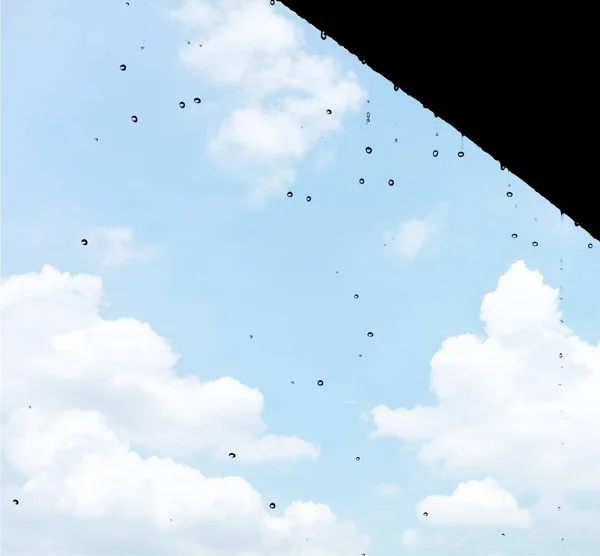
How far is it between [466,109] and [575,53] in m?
0.39

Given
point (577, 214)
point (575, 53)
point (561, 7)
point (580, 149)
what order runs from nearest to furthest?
point (561, 7) < point (575, 53) < point (580, 149) < point (577, 214)

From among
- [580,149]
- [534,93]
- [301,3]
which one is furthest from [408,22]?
[580,149]

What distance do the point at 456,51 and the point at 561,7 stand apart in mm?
325

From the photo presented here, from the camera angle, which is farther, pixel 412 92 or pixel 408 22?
pixel 412 92

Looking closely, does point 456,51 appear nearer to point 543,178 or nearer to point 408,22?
point 408,22

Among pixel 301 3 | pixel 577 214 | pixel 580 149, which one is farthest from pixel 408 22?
pixel 577 214

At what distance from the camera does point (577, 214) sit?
2.81 meters

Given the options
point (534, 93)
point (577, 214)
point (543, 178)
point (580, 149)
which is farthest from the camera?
point (577, 214)

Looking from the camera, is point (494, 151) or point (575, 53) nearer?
point (575, 53)

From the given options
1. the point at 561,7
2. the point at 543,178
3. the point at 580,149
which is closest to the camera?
the point at 561,7

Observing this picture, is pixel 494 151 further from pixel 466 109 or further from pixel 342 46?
pixel 342 46

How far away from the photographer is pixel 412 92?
2.27 metres

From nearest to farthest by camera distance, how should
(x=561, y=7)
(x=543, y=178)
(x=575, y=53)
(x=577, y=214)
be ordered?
(x=561, y=7) < (x=575, y=53) < (x=543, y=178) < (x=577, y=214)

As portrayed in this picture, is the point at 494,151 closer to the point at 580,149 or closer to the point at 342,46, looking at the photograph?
the point at 580,149
